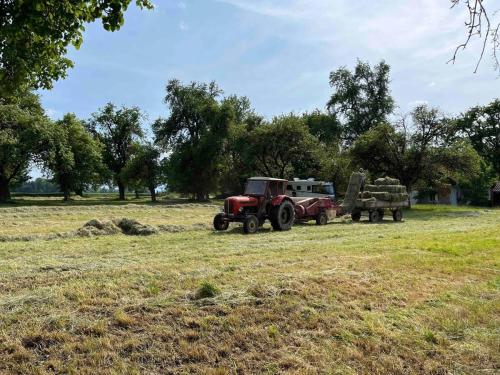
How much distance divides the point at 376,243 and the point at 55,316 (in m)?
9.03

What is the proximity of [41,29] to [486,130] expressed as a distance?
62.8 meters

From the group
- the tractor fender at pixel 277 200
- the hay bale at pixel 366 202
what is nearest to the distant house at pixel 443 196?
the hay bale at pixel 366 202

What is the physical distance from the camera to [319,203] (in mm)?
20266

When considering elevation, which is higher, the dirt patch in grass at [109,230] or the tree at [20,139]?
the tree at [20,139]

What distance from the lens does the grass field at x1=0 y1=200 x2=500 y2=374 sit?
15.7 ft

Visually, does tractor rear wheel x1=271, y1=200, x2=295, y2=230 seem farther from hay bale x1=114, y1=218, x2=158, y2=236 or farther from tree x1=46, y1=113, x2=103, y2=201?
tree x1=46, y1=113, x2=103, y2=201

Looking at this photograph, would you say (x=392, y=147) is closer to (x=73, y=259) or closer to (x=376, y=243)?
(x=376, y=243)

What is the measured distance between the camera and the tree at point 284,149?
38844 mm

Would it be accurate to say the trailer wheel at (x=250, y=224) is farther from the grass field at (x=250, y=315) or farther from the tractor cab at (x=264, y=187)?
the grass field at (x=250, y=315)

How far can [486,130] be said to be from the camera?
58.9m

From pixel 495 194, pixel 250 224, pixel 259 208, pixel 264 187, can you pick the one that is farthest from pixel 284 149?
pixel 495 194

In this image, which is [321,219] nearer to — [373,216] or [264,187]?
[373,216]

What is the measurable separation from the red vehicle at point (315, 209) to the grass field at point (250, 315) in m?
9.68

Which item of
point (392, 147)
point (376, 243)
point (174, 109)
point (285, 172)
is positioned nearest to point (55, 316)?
point (376, 243)
